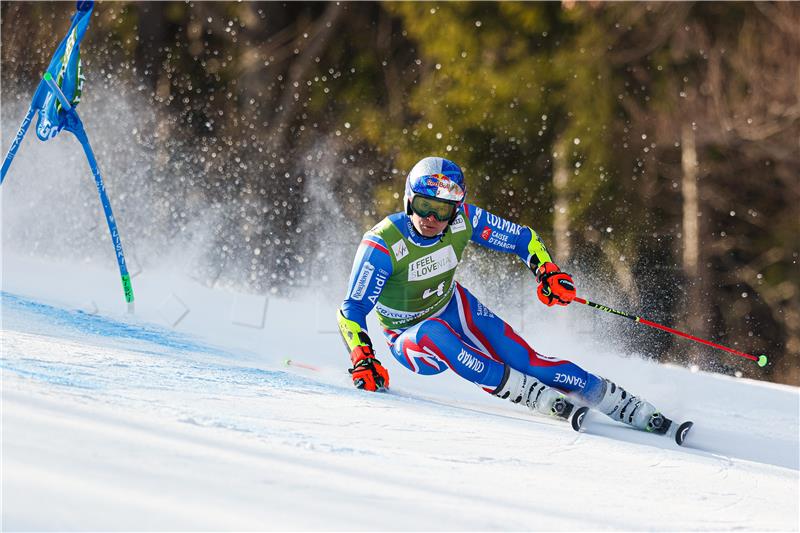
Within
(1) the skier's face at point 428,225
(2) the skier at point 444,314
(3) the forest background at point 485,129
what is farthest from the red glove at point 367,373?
(3) the forest background at point 485,129

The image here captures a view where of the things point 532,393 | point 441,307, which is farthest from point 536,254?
point 532,393

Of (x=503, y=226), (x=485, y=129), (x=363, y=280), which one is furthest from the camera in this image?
(x=485, y=129)

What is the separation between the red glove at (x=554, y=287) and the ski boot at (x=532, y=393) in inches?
17.0

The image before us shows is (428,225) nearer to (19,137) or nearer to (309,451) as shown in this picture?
(309,451)

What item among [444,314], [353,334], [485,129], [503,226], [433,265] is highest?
[485,129]

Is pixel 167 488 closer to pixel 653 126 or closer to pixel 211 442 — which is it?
pixel 211 442

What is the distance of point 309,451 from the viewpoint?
2777mm

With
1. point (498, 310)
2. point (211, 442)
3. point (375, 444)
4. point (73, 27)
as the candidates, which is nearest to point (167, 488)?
point (211, 442)

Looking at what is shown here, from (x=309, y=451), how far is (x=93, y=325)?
94.1 inches

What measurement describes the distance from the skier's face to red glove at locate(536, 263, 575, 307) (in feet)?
1.73

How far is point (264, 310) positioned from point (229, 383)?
279 cm

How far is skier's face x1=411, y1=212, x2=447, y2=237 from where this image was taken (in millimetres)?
4266

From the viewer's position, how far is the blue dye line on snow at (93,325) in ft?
15.0

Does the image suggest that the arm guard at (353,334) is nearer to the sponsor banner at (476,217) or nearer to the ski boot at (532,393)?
the ski boot at (532,393)
